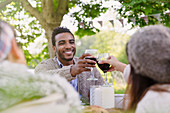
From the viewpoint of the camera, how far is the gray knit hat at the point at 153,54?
977 mm

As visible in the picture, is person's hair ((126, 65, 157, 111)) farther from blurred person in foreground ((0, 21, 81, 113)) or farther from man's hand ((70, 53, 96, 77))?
man's hand ((70, 53, 96, 77))

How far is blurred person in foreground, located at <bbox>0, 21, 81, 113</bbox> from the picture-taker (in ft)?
2.56

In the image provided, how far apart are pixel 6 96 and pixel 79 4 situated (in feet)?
15.5

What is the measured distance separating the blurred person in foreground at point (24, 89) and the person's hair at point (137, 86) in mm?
368

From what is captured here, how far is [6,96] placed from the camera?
0.80 meters

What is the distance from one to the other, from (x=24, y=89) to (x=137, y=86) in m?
0.56

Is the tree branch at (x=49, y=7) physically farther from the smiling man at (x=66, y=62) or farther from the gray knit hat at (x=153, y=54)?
the gray knit hat at (x=153, y=54)

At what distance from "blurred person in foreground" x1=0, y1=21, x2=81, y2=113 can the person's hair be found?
37 cm

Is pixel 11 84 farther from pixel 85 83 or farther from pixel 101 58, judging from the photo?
pixel 85 83

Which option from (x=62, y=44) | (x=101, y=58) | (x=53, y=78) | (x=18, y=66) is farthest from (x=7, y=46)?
(x=62, y=44)

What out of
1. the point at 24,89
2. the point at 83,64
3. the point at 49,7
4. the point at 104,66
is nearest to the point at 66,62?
the point at 83,64

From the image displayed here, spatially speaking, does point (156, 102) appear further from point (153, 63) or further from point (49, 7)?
point (49, 7)

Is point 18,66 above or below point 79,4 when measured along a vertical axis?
below

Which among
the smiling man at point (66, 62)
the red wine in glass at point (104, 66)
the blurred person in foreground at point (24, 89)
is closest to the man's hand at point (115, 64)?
the red wine in glass at point (104, 66)
